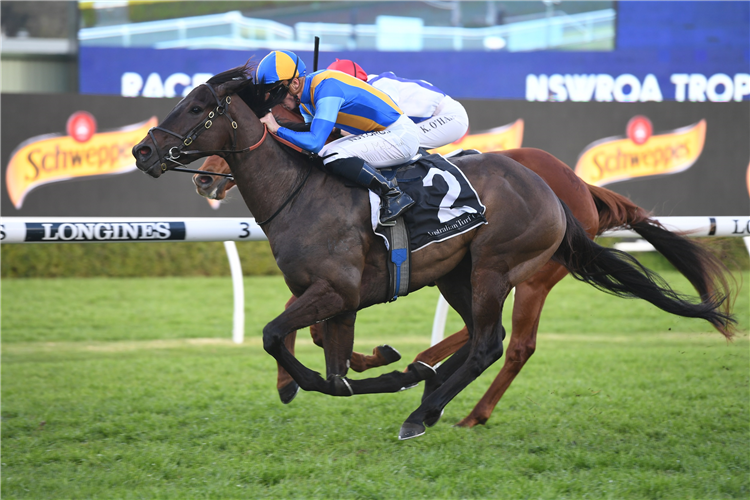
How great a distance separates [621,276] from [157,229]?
2.37 metres

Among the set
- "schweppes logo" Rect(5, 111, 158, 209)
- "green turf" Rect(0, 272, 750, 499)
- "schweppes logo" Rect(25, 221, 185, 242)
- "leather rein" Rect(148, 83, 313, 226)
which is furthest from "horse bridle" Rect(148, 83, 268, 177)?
"schweppes logo" Rect(5, 111, 158, 209)

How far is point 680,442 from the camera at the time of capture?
3463 millimetres

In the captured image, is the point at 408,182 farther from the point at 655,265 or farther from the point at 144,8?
the point at 144,8

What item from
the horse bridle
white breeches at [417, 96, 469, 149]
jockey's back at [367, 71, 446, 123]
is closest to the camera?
the horse bridle

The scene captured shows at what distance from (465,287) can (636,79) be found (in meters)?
9.44

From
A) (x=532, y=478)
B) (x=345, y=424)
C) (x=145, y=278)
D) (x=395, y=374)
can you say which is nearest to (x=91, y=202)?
(x=145, y=278)

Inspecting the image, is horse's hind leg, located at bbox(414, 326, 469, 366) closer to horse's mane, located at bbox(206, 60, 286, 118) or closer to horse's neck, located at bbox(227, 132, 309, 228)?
horse's neck, located at bbox(227, 132, 309, 228)

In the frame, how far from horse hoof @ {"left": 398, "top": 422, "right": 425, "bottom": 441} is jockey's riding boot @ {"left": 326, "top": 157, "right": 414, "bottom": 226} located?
2.80 ft

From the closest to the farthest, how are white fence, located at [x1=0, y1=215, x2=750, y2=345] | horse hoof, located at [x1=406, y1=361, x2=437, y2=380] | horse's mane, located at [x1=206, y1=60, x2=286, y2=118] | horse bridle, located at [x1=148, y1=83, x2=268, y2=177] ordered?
horse bridle, located at [x1=148, y1=83, x2=268, y2=177], horse's mane, located at [x1=206, y1=60, x2=286, y2=118], horse hoof, located at [x1=406, y1=361, x2=437, y2=380], white fence, located at [x1=0, y1=215, x2=750, y2=345]

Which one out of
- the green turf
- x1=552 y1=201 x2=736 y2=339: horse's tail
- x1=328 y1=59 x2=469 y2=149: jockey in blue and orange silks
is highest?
x1=328 y1=59 x2=469 y2=149: jockey in blue and orange silks

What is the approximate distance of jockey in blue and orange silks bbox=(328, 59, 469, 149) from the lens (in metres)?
3.87

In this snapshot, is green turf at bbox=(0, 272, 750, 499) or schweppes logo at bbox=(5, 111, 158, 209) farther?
schweppes logo at bbox=(5, 111, 158, 209)

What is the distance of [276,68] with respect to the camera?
304cm

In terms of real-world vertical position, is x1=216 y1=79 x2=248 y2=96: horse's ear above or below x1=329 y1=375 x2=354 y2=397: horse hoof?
above
